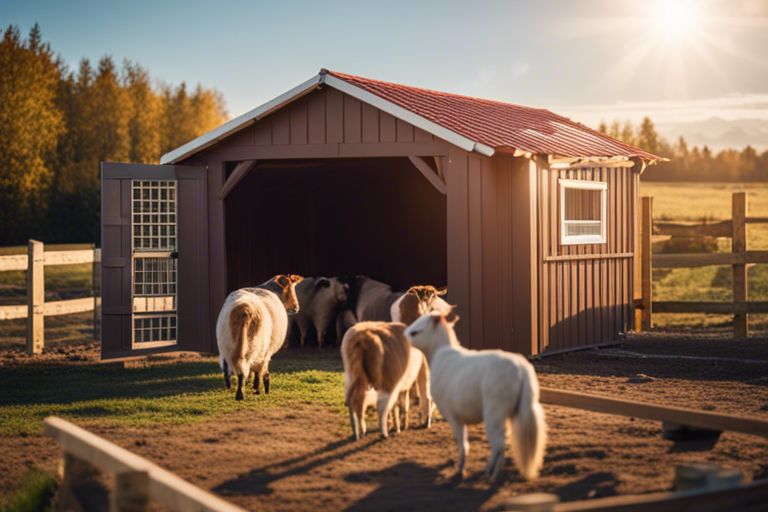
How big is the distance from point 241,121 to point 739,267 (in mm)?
9692

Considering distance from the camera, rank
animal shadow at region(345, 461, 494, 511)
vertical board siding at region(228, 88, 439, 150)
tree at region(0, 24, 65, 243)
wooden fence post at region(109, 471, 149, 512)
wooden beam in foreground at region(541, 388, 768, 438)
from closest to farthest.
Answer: wooden fence post at region(109, 471, 149, 512), animal shadow at region(345, 461, 494, 511), wooden beam in foreground at region(541, 388, 768, 438), vertical board siding at region(228, 88, 439, 150), tree at region(0, 24, 65, 243)

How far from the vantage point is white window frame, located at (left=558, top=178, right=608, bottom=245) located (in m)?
17.3

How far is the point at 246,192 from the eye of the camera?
2086 centimetres

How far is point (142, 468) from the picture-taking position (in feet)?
20.6

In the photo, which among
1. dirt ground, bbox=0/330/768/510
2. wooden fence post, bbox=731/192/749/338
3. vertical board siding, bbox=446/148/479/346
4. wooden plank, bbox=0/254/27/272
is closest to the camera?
dirt ground, bbox=0/330/768/510

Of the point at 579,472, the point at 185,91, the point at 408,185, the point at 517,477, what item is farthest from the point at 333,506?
the point at 185,91

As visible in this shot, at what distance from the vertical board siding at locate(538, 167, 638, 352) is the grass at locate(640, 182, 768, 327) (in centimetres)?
439

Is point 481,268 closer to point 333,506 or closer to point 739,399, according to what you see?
point 739,399

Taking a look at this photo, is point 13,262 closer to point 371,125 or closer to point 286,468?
point 371,125

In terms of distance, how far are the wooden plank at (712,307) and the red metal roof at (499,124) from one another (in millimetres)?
2802

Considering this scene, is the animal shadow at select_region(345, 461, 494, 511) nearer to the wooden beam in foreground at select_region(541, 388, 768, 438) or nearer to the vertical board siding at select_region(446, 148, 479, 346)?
the wooden beam in foreground at select_region(541, 388, 768, 438)

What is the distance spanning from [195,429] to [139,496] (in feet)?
15.8

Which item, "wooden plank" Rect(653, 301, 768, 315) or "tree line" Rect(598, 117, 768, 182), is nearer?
"wooden plank" Rect(653, 301, 768, 315)

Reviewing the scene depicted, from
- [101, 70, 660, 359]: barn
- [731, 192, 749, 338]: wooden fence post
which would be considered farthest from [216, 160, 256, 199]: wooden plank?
[731, 192, 749, 338]: wooden fence post
